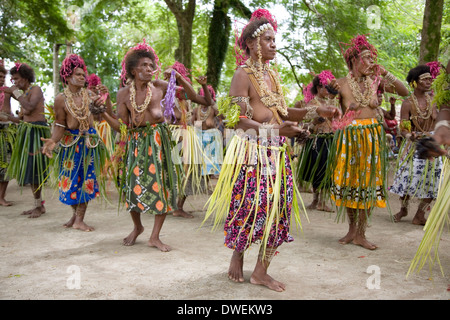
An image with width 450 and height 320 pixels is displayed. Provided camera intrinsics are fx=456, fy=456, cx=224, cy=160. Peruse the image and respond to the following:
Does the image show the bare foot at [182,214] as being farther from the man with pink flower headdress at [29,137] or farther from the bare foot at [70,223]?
the man with pink flower headdress at [29,137]

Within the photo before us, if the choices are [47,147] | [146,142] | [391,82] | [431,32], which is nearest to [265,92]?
[146,142]

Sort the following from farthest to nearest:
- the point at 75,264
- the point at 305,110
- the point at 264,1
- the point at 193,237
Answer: the point at 264,1, the point at 193,237, the point at 75,264, the point at 305,110

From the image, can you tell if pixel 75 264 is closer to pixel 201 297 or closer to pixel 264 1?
pixel 201 297

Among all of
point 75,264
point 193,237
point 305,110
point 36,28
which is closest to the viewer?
point 305,110

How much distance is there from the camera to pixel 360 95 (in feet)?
13.7

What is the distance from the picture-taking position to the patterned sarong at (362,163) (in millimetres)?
4160

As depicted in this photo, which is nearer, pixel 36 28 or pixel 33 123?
pixel 33 123

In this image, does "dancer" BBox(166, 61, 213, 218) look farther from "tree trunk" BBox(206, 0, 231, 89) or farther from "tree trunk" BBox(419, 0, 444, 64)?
"tree trunk" BBox(206, 0, 231, 89)

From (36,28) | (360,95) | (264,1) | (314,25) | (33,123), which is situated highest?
(264,1)

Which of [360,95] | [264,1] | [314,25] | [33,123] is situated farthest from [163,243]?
[264,1]

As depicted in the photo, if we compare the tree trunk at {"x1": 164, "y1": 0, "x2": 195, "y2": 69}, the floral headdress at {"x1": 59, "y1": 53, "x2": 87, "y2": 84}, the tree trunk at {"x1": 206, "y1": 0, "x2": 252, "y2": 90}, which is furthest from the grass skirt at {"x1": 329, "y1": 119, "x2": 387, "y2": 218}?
the tree trunk at {"x1": 206, "y1": 0, "x2": 252, "y2": 90}

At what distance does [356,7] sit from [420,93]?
472 cm

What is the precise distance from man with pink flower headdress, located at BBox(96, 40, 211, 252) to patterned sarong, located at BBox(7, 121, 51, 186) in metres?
2.07
